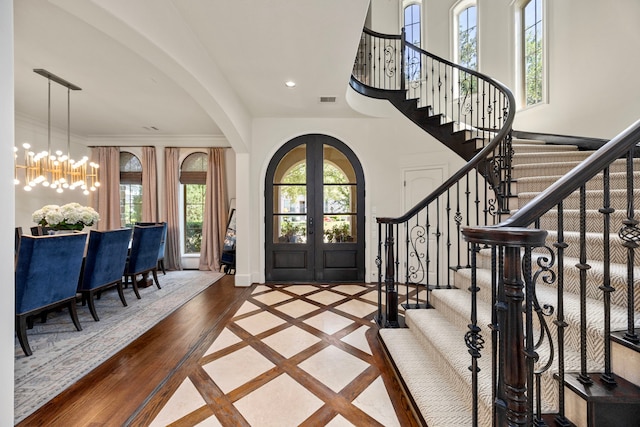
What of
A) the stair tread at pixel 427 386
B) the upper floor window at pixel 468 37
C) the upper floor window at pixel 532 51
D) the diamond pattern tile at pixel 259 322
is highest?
the upper floor window at pixel 468 37

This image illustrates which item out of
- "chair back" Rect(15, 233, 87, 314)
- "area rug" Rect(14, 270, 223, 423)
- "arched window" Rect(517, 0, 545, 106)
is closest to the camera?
"area rug" Rect(14, 270, 223, 423)

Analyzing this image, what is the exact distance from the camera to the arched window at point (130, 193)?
602cm

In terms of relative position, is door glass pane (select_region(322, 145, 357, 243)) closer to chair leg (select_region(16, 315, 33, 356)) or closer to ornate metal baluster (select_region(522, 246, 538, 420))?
chair leg (select_region(16, 315, 33, 356))

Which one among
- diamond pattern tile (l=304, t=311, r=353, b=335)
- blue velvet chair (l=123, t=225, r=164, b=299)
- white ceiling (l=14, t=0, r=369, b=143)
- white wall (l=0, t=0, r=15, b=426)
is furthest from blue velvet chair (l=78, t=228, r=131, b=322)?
diamond pattern tile (l=304, t=311, r=353, b=335)

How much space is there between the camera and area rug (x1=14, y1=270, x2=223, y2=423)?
6.35 feet

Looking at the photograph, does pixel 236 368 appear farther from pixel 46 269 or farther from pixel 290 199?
pixel 290 199

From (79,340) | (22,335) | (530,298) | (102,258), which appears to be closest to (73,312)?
(79,340)

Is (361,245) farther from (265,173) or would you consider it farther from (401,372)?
(401,372)

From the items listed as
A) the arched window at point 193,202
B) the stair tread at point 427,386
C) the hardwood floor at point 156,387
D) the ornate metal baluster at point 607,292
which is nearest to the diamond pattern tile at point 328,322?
the hardwood floor at point 156,387

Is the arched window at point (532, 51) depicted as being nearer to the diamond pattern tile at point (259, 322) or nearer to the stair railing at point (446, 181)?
the stair railing at point (446, 181)

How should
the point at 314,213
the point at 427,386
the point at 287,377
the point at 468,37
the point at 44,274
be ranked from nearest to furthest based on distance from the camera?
the point at 427,386 → the point at 287,377 → the point at 44,274 → the point at 314,213 → the point at 468,37

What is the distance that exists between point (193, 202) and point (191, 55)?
13.8ft

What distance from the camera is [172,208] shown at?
230 inches

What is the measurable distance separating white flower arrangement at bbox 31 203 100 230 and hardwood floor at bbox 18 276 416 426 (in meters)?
1.85
